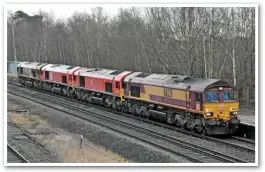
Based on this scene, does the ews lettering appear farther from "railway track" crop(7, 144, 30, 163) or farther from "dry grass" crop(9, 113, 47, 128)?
"railway track" crop(7, 144, 30, 163)

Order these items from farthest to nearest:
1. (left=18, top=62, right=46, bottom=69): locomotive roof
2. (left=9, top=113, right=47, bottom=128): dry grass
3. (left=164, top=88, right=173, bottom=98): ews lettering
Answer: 1. (left=18, top=62, right=46, bottom=69): locomotive roof
2. (left=9, top=113, right=47, bottom=128): dry grass
3. (left=164, top=88, right=173, bottom=98): ews lettering

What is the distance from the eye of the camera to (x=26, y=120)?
93.9 feet

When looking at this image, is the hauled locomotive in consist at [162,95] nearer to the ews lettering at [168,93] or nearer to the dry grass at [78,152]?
the ews lettering at [168,93]

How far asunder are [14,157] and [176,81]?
10672 millimetres

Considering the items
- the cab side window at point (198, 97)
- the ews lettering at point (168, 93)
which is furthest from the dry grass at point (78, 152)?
the ews lettering at point (168, 93)

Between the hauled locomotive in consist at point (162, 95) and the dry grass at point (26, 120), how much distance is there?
6.47 metres

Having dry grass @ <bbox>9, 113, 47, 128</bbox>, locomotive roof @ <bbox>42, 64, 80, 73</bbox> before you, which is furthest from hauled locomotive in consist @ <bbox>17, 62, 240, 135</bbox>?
dry grass @ <bbox>9, 113, 47, 128</bbox>

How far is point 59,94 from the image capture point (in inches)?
1740

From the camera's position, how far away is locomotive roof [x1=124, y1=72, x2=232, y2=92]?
76.3 ft

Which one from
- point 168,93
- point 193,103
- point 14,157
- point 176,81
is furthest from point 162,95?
point 14,157

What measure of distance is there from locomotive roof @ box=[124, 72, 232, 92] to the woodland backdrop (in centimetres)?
150

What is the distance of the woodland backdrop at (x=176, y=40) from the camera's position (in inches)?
945

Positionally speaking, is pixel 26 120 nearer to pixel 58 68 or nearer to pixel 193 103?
pixel 193 103

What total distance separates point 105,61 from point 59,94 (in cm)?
957
